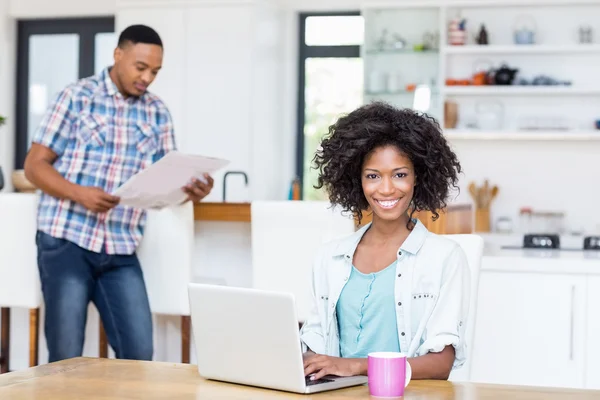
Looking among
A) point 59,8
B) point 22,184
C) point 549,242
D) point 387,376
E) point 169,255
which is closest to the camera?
point 387,376

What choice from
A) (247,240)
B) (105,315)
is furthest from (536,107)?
(105,315)

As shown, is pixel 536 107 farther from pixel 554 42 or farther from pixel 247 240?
pixel 247 240

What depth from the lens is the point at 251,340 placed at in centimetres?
148

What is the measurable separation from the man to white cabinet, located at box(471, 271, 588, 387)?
3.68ft

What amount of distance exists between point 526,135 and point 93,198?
3.09 m

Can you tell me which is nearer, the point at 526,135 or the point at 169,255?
the point at 169,255

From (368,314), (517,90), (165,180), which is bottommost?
(368,314)

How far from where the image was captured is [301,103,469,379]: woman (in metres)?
1.77

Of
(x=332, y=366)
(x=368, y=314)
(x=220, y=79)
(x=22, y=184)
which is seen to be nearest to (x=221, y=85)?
(x=220, y=79)

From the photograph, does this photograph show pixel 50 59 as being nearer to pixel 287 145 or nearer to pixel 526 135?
pixel 287 145

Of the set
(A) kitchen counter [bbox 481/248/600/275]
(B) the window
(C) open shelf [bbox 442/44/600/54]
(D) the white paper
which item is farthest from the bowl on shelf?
(A) kitchen counter [bbox 481/248/600/275]

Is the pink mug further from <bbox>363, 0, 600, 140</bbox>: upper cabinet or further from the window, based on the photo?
the window

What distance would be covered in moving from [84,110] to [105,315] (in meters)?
0.64

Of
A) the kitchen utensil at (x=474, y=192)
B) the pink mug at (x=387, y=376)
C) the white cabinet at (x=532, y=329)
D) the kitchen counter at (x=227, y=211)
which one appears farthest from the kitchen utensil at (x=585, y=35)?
the pink mug at (x=387, y=376)
